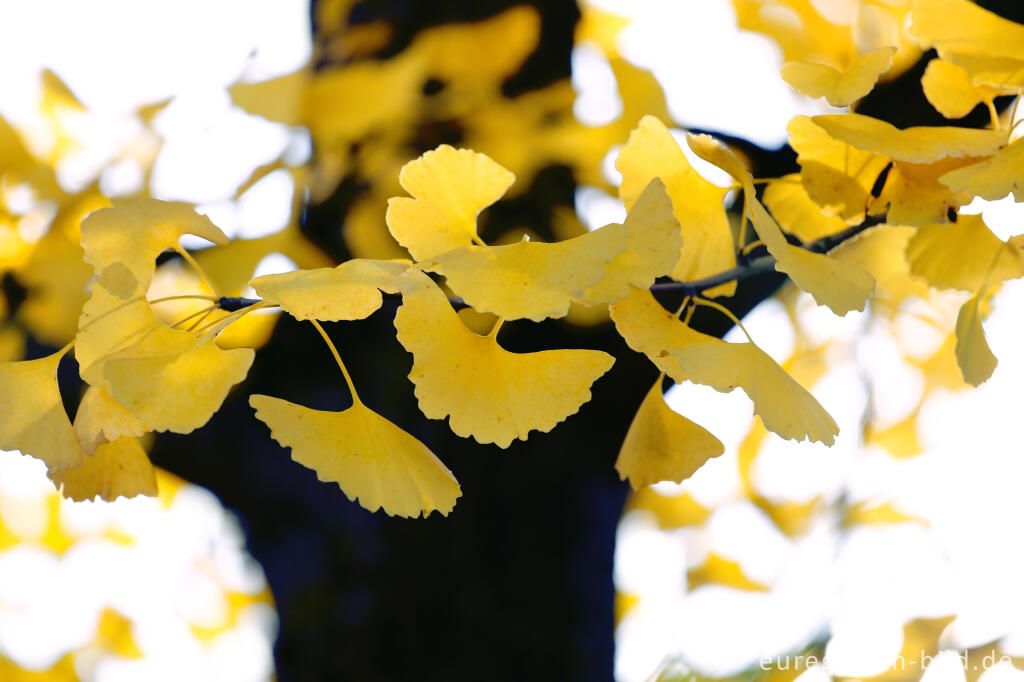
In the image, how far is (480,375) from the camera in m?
0.15

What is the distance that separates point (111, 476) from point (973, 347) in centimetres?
24

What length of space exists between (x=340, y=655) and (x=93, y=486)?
0.36 meters

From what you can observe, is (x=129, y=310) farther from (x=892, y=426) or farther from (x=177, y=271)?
A: (x=892, y=426)

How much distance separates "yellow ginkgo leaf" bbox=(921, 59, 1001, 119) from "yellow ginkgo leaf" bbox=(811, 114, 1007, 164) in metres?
0.03

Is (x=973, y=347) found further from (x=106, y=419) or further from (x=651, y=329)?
(x=106, y=419)

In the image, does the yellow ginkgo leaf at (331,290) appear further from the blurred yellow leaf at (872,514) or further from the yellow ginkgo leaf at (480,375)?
the blurred yellow leaf at (872,514)

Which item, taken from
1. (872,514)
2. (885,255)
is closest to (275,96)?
(885,255)

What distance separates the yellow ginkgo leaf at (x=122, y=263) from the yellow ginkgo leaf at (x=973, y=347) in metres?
0.19

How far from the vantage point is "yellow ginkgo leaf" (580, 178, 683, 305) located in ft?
0.42

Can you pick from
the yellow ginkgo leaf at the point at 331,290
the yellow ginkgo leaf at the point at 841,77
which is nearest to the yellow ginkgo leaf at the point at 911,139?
the yellow ginkgo leaf at the point at 841,77

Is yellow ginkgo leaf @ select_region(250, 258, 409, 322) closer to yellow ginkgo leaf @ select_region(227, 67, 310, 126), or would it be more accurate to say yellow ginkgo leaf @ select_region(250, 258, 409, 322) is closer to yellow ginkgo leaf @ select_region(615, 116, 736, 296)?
yellow ginkgo leaf @ select_region(615, 116, 736, 296)

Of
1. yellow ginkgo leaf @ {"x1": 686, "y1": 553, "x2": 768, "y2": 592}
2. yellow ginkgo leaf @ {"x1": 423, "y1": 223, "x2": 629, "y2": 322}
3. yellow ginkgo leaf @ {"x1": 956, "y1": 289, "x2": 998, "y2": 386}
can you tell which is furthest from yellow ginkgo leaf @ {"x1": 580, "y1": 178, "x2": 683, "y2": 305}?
yellow ginkgo leaf @ {"x1": 686, "y1": 553, "x2": 768, "y2": 592}

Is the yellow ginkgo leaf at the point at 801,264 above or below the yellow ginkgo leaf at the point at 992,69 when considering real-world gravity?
below

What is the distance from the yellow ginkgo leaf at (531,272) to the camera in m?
0.12
